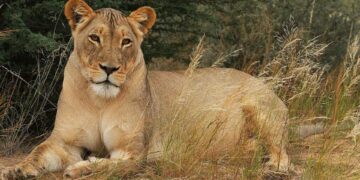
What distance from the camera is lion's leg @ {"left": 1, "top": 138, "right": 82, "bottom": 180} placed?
4.47 metres

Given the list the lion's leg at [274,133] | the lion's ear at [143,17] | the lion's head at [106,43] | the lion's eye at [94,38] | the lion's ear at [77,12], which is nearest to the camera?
the lion's head at [106,43]

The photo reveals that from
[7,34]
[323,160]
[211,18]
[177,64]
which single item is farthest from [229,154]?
[177,64]

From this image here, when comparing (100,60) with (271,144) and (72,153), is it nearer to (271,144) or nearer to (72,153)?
(72,153)

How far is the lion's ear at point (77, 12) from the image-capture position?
490 centimetres

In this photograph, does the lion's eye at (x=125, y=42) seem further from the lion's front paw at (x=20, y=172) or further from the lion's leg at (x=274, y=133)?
the lion's leg at (x=274, y=133)

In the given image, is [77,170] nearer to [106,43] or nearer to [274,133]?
[106,43]

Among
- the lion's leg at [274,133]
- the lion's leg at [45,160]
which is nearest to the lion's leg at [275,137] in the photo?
the lion's leg at [274,133]

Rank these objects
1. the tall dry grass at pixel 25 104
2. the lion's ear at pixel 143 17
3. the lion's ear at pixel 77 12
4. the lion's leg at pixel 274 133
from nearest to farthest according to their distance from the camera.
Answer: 1. the lion's ear at pixel 77 12
2. the lion's ear at pixel 143 17
3. the lion's leg at pixel 274 133
4. the tall dry grass at pixel 25 104

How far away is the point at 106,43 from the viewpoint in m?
4.73

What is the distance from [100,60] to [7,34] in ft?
5.31

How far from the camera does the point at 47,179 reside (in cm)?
461

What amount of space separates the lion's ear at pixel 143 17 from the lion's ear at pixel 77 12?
12.4 inches

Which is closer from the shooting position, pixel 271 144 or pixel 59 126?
pixel 59 126

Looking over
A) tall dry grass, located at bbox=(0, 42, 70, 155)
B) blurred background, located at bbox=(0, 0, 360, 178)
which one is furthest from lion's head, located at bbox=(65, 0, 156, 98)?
tall dry grass, located at bbox=(0, 42, 70, 155)
